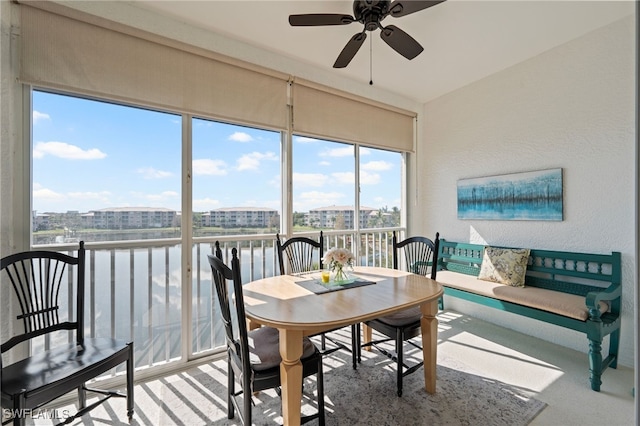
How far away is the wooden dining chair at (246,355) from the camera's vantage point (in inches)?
55.6

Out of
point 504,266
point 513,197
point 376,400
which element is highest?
point 513,197

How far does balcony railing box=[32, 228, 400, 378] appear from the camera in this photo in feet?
7.26

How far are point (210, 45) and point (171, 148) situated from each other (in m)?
1.03

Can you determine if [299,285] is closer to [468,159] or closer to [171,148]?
[171,148]

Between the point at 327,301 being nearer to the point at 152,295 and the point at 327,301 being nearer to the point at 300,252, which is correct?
the point at 300,252

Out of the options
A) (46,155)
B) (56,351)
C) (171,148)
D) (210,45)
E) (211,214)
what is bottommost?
(56,351)

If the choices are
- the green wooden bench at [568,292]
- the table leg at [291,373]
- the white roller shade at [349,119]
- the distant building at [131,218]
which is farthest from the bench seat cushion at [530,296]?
the distant building at [131,218]

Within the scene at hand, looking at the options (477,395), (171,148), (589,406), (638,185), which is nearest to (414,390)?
(477,395)

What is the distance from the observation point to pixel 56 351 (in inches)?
67.1

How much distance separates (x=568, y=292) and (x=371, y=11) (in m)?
3.11

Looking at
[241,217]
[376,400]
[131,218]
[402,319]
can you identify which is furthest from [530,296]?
[131,218]

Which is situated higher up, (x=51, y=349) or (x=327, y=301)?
(x=327, y=301)

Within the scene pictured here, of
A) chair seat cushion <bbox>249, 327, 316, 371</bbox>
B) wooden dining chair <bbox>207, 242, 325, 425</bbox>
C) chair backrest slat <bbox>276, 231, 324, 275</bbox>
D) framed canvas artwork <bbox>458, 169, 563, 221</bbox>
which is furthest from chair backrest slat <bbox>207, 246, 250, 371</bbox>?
framed canvas artwork <bbox>458, 169, 563, 221</bbox>

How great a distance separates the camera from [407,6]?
1.71m
